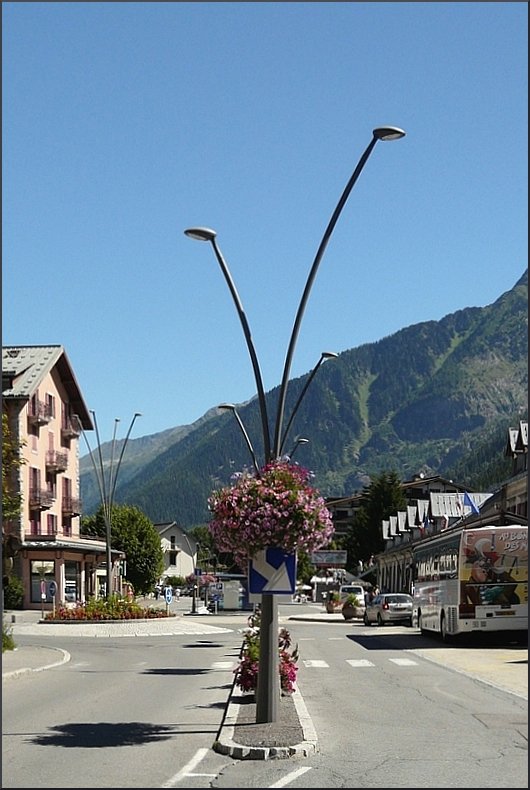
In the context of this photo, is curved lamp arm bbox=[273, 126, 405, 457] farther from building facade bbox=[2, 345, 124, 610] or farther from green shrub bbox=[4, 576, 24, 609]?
green shrub bbox=[4, 576, 24, 609]

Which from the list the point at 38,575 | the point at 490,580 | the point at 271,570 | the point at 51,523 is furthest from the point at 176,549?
the point at 271,570

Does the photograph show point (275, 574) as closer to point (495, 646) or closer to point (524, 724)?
point (524, 724)

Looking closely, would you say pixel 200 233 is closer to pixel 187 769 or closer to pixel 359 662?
pixel 187 769

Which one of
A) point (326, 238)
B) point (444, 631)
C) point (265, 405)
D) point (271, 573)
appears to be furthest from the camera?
point (444, 631)

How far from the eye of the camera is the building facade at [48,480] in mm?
62781

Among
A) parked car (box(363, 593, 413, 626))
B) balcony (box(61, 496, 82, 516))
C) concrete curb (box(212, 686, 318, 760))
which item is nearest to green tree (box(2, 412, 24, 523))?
concrete curb (box(212, 686, 318, 760))

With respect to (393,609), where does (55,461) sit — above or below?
above

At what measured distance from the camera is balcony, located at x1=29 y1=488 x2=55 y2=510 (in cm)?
6562

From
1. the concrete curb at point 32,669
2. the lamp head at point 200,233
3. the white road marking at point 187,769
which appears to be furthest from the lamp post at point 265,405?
the concrete curb at point 32,669

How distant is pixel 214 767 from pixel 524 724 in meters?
5.12

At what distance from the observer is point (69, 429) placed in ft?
240

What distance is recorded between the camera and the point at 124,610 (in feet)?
167

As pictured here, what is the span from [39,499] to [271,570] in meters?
53.2

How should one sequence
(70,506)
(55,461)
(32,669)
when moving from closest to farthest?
(32,669)
(55,461)
(70,506)
